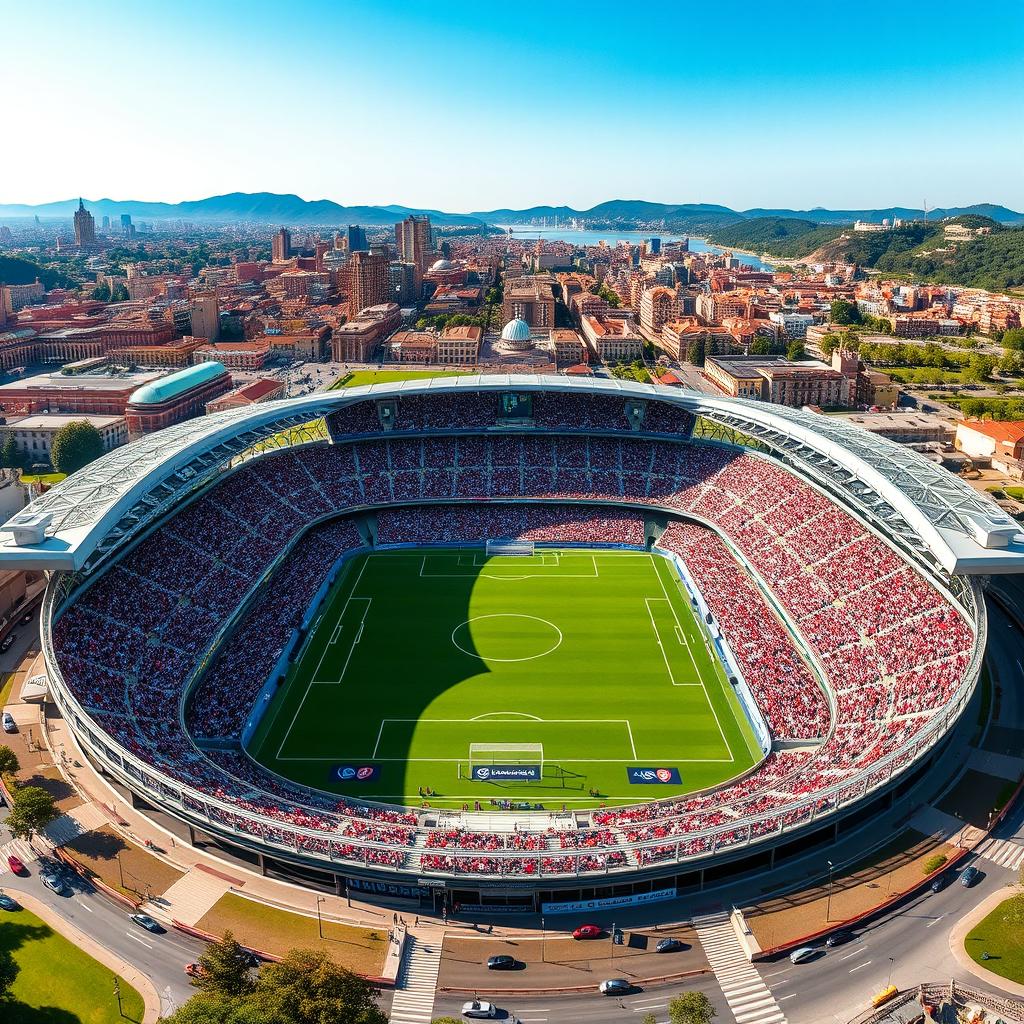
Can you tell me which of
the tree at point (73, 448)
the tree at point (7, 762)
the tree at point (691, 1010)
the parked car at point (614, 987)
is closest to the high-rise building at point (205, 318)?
the tree at point (73, 448)

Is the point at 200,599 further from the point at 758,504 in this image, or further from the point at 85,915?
the point at 758,504

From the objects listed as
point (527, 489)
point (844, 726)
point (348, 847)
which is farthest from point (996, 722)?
point (527, 489)

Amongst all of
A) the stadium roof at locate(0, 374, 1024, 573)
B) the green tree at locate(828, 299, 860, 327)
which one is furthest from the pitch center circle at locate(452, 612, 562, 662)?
the green tree at locate(828, 299, 860, 327)

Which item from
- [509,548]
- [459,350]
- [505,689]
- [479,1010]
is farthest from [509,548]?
[459,350]

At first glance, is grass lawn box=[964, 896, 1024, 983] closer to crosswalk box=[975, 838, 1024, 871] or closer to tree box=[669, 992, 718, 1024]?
crosswalk box=[975, 838, 1024, 871]

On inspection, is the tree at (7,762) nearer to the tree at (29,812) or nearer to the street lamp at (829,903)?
the tree at (29,812)

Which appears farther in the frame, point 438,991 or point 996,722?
point 996,722

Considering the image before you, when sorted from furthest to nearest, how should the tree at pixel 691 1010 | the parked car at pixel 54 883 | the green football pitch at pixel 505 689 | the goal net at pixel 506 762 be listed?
the green football pitch at pixel 505 689 < the goal net at pixel 506 762 < the parked car at pixel 54 883 < the tree at pixel 691 1010
